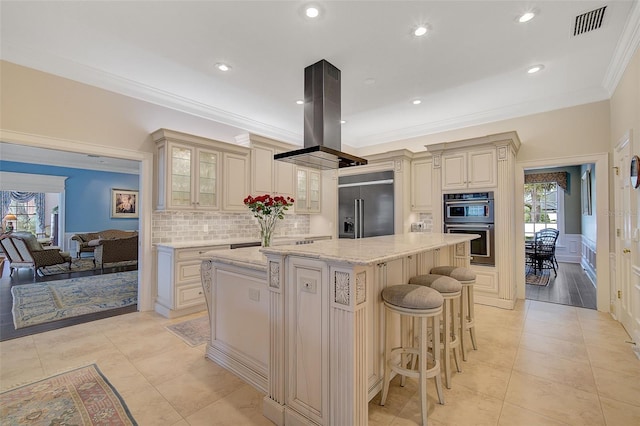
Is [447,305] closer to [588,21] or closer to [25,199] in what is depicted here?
[588,21]

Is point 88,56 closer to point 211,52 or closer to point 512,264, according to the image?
point 211,52

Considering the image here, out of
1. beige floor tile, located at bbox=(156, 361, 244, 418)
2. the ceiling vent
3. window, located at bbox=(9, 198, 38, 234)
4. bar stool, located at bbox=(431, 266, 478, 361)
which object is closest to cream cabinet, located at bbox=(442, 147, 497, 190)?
the ceiling vent

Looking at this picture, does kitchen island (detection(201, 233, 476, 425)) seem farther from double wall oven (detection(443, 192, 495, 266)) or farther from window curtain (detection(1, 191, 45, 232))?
window curtain (detection(1, 191, 45, 232))

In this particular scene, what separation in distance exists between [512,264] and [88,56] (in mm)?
5801

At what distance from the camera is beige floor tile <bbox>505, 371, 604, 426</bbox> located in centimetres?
183

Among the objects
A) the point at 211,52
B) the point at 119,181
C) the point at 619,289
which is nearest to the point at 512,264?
the point at 619,289

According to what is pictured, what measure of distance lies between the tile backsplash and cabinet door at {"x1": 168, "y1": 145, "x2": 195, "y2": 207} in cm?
32

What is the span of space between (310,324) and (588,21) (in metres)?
3.38

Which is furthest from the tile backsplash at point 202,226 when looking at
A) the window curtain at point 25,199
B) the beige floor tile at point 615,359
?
the window curtain at point 25,199

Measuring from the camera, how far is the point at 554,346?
283 centimetres

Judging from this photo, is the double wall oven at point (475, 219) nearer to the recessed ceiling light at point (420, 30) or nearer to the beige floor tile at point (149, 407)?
the recessed ceiling light at point (420, 30)

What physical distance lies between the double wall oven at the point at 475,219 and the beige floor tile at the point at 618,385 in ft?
6.32

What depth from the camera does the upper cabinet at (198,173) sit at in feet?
12.7

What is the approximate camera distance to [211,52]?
2.99 metres
